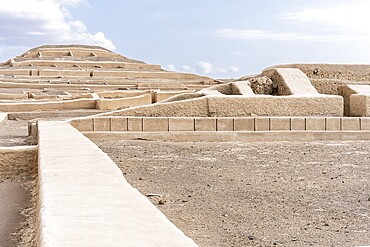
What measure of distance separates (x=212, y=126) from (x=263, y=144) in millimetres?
1135

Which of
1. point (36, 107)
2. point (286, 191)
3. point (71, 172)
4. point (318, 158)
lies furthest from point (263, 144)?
point (36, 107)

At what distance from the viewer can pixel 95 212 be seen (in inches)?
109

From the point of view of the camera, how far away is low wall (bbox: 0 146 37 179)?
6.09 meters

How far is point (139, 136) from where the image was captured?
972 cm

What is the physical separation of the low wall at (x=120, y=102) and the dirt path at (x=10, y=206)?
11884 mm

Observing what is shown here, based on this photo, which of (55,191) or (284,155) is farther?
(284,155)

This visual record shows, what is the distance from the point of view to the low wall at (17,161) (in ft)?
20.0

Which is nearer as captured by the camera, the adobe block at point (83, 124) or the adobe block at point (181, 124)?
the adobe block at point (83, 124)

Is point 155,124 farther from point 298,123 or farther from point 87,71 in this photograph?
point 87,71

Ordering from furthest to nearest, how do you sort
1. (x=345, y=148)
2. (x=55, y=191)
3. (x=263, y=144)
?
(x=263, y=144) → (x=345, y=148) → (x=55, y=191)

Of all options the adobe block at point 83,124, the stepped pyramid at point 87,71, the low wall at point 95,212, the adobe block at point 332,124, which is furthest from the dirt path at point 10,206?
the stepped pyramid at point 87,71

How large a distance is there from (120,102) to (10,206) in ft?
44.8

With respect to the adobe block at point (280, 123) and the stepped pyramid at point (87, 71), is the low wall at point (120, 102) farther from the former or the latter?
the adobe block at point (280, 123)

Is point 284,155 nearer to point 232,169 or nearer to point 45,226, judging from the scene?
point 232,169
